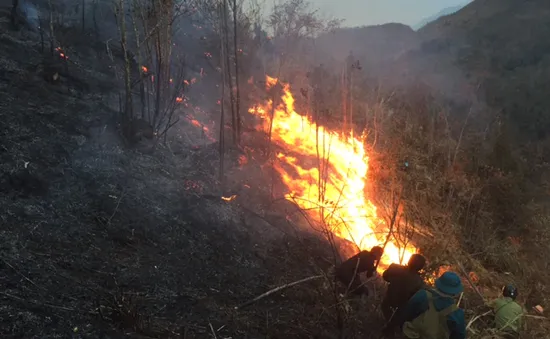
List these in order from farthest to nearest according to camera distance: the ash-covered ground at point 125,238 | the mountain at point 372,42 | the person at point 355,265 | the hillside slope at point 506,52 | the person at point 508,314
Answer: the mountain at point 372,42 → the hillside slope at point 506,52 → the person at point 355,265 → the person at point 508,314 → the ash-covered ground at point 125,238

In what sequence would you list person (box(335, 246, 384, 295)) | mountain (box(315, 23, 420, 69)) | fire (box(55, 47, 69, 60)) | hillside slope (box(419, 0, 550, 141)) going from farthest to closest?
mountain (box(315, 23, 420, 69)) → hillside slope (box(419, 0, 550, 141)) → fire (box(55, 47, 69, 60)) → person (box(335, 246, 384, 295))

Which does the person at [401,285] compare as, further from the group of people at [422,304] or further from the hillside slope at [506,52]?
the hillside slope at [506,52]

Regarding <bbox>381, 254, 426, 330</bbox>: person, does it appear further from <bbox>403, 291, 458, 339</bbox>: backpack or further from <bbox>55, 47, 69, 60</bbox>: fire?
<bbox>55, 47, 69, 60</bbox>: fire

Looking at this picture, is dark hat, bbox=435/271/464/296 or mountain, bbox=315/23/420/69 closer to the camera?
dark hat, bbox=435/271/464/296

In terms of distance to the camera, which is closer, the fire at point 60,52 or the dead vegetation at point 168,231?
the dead vegetation at point 168,231

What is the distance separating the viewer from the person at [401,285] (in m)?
4.77

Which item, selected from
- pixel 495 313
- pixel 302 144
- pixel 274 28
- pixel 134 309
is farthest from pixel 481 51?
pixel 134 309

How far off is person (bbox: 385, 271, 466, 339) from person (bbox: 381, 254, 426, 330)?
293 mm

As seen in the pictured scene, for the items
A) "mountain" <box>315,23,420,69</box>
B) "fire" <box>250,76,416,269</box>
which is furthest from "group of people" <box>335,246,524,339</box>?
"mountain" <box>315,23,420,69</box>

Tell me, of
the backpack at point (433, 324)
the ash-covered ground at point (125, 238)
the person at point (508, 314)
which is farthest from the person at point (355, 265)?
the person at point (508, 314)

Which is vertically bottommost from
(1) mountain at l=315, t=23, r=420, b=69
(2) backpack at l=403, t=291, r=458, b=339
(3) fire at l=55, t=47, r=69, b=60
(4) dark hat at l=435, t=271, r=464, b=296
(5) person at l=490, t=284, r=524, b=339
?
(5) person at l=490, t=284, r=524, b=339

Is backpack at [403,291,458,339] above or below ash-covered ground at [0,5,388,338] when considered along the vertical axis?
below

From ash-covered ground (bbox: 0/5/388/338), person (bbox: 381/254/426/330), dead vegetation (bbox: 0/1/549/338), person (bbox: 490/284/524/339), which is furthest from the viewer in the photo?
person (bbox: 490/284/524/339)

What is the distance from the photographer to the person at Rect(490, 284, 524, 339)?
17.1 ft
